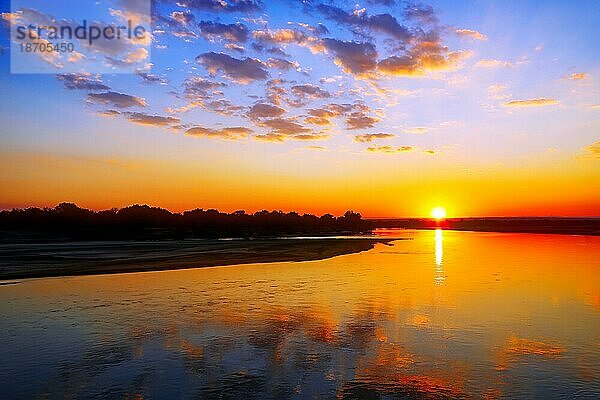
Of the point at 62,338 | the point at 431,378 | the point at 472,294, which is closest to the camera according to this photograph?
the point at 431,378

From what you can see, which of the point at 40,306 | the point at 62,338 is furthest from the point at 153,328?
the point at 40,306

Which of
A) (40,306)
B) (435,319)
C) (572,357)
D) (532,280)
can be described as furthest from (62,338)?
(532,280)

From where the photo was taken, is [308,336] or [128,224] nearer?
[308,336]

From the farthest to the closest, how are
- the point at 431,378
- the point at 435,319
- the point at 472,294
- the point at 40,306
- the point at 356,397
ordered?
the point at 472,294
the point at 40,306
the point at 435,319
the point at 431,378
the point at 356,397

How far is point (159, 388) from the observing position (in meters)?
10.3

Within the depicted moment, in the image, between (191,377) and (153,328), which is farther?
(153,328)

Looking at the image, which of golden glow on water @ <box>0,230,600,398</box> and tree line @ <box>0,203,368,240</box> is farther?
tree line @ <box>0,203,368,240</box>

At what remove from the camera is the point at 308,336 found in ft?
48.4

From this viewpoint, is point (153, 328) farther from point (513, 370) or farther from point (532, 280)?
point (532, 280)

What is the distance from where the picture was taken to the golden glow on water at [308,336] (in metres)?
10.7

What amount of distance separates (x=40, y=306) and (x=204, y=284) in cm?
878

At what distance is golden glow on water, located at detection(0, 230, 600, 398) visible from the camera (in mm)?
10719

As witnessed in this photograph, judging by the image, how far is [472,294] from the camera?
898 inches

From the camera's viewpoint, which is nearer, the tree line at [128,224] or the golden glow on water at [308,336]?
the golden glow on water at [308,336]
